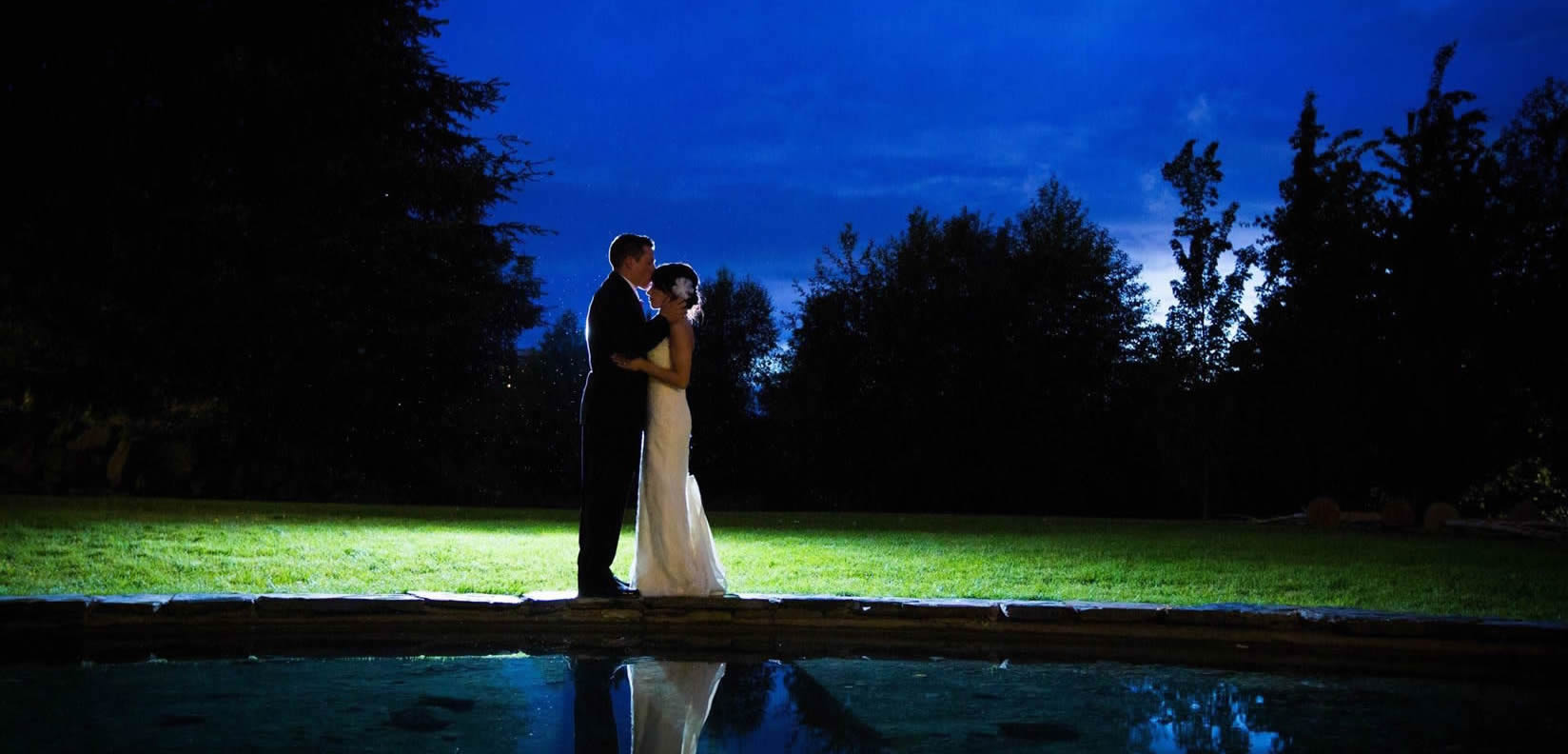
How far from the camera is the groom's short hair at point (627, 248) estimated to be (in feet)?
19.4

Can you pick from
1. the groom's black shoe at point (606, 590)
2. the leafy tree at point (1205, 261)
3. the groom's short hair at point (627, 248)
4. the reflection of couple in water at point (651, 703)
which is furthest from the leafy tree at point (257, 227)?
the reflection of couple in water at point (651, 703)

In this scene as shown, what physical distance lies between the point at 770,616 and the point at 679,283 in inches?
72.4

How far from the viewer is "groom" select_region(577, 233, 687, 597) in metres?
5.86

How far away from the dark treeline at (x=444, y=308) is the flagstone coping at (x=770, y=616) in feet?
49.8

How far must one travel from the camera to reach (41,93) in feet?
64.4

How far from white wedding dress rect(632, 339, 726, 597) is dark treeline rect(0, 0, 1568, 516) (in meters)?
16.5

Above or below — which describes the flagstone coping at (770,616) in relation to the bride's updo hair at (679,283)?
below

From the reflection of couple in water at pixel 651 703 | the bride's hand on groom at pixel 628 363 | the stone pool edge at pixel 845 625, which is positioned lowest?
the reflection of couple in water at pixel 651 703

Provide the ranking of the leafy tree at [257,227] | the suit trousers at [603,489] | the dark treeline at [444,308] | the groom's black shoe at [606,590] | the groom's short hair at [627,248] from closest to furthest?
1. the groom's black shoe at [606,590]
2. the suit trousers at [603,489]
3. the groom's short hair at [627,248]
4. the dark treeline at [444,308]
5. the leafy tree at [257,227]

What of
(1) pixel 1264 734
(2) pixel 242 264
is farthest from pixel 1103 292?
(1) pixel 1264 734

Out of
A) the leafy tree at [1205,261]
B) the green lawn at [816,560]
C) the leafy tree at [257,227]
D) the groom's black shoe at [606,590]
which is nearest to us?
the groom's black shoe at [606,590]

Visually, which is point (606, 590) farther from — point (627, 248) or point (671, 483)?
point (627, 248)

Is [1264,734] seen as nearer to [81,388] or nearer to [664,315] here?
[664,315]

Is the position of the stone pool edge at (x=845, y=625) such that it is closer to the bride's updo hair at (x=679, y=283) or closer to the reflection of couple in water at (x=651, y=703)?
the reflection of couple in water at (x=651, y=703)
